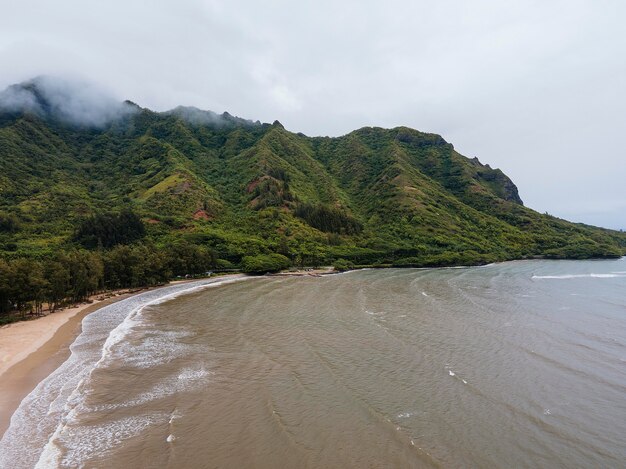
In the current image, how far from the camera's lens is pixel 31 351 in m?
37.6

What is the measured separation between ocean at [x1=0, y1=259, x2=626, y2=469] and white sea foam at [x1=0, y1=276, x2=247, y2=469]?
0.12 m

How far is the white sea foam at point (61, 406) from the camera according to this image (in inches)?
751

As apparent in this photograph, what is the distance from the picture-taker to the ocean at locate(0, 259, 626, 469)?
63.8ft

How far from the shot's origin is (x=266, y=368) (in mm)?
32219

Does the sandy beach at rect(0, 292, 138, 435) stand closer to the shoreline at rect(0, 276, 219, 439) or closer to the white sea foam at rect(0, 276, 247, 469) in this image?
the shoreline at rect(0, 276, 219, 439)

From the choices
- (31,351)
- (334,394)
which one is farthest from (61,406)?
(334,394)

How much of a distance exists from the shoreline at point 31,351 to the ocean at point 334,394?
3.69ft

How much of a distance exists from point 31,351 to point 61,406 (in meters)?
17.6

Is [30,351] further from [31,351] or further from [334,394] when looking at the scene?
[334,394]

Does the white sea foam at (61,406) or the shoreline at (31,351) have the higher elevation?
the white sea foam at (61,406)

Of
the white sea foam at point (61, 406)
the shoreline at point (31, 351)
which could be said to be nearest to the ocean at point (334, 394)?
the white sea foam at point (61, 406)

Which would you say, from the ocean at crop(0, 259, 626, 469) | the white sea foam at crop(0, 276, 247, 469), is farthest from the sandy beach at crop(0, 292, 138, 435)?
the ocean at crop(0, 259, 626, 469)

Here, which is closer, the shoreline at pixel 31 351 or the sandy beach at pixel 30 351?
the shoreline at pixel 31 351

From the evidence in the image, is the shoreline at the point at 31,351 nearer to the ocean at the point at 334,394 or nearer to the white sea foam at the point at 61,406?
the white sea foam at the point at 61,406
